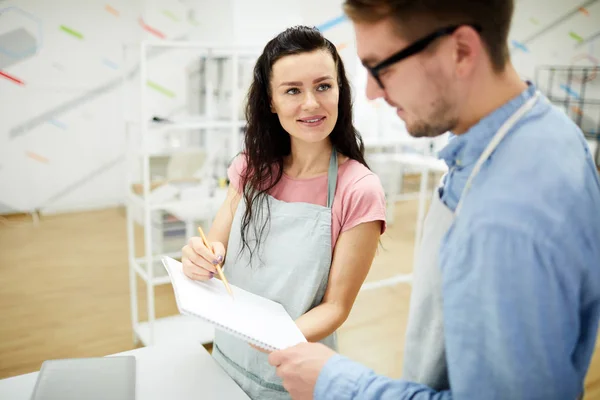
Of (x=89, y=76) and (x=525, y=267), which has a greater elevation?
(x=89, y=76)

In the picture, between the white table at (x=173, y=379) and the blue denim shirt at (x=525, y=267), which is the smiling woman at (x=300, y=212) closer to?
the white table at (x=173, y=379)

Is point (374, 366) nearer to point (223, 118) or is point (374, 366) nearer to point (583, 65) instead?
point (223, 118)

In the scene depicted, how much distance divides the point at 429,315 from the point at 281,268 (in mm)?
521

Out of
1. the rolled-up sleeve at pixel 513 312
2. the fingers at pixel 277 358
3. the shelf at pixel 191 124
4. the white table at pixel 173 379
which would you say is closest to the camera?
the rolled-up sleeve at pixel 513 312

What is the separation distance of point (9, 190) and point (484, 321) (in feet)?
18.4

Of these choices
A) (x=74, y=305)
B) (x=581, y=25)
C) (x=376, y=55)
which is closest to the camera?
(x=376, y=55)

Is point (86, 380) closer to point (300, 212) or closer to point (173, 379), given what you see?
point (173, 379)

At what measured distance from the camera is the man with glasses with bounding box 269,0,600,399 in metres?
0.56

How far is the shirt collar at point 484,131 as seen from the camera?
2.15 ft

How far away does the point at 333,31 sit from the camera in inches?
212

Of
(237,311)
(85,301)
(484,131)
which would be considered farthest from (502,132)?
(85,301)

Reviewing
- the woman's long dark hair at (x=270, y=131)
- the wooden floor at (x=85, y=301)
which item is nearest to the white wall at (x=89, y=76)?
the wooden floor at (x=85, y=301)

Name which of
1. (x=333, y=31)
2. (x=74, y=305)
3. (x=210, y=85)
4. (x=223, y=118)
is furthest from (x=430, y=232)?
(x=333, y=31)

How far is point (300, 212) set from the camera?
1233mm
